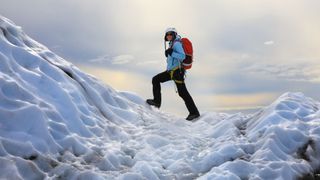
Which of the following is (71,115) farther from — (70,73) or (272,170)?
(272,170)

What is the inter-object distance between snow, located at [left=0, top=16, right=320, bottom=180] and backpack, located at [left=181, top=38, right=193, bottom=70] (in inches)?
89.9

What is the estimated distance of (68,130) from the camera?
35.8ft

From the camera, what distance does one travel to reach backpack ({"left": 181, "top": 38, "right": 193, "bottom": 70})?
16.2 meters

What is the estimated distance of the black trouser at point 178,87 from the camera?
53.5ft

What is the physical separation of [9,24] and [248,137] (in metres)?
8.08

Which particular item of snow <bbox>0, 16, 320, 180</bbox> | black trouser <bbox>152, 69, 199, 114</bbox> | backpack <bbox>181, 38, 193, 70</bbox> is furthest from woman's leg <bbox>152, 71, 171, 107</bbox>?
snow <bbox>0, 16, 320, 180</bbox>

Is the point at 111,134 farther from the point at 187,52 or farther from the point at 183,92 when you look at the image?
the point at 187,52

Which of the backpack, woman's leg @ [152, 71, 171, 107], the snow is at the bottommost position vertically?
the snow

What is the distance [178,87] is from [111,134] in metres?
4.75

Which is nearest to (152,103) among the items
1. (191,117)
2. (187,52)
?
(191,117)

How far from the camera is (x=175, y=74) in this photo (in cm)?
1631

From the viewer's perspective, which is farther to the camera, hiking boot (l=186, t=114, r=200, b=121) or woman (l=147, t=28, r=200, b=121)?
hiking boot (l=186, t=114, r=200, b=121)

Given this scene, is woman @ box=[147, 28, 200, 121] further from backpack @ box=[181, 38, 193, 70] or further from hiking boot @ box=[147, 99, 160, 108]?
backpack @ box=[181, 38, 193, 70]

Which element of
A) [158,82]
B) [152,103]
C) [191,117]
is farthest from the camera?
[152,103]
